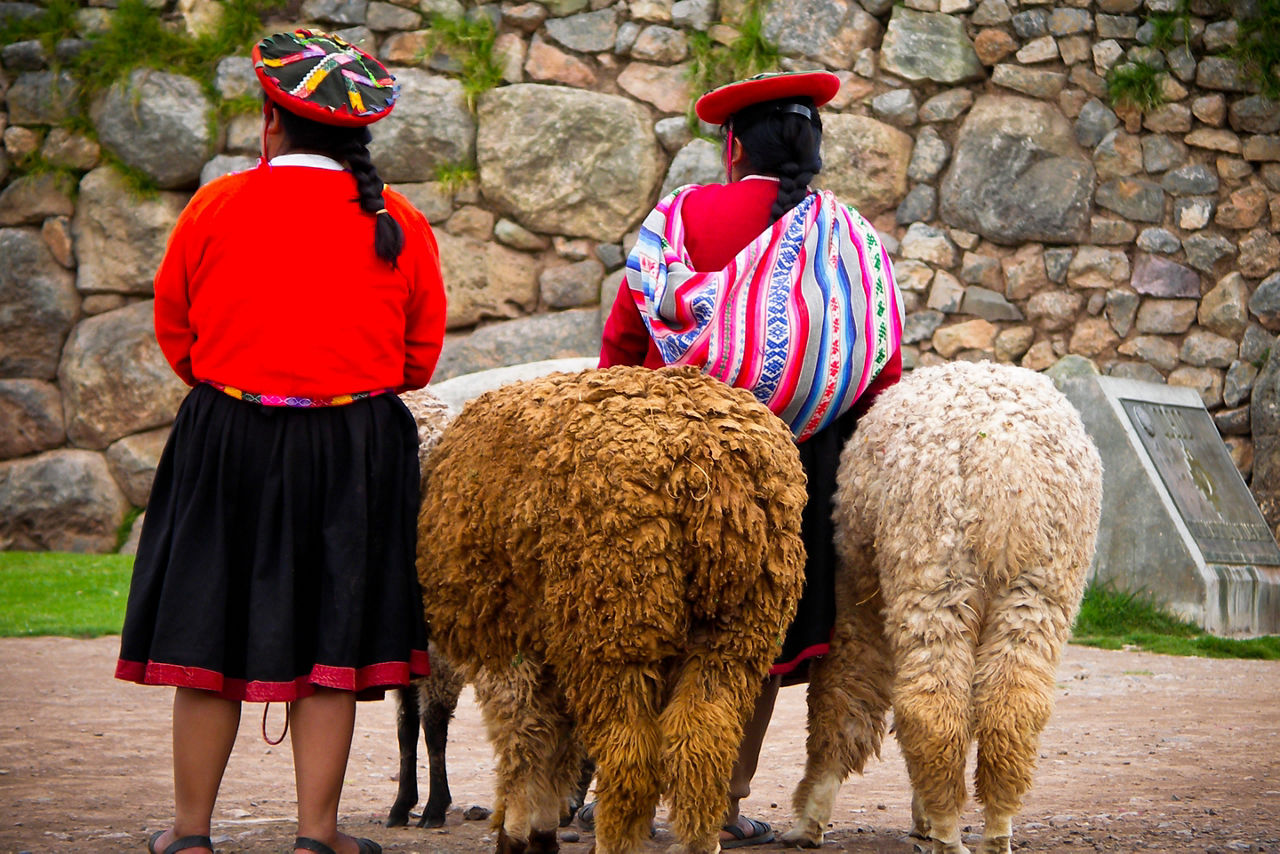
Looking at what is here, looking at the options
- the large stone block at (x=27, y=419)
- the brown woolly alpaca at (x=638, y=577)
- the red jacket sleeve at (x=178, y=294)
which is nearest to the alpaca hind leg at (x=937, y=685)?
the brown woolly alpaca at (x=638, y=577)

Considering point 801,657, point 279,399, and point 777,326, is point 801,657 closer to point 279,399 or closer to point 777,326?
point 777,326

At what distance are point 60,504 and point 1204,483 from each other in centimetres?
705

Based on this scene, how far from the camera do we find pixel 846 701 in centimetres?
301

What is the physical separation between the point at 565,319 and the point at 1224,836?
553 cm

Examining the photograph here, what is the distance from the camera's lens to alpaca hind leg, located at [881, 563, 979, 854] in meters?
2.60

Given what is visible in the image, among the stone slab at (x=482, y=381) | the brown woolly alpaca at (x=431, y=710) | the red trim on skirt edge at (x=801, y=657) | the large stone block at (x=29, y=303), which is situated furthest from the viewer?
the large stone block at (x=29, y=303)

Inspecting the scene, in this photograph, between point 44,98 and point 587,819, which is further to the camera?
point 44,98

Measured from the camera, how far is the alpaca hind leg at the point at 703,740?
2281mm

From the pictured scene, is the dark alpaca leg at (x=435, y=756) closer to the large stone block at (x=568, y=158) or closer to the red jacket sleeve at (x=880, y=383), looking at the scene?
the red jacket sleeve at (x=880, y=383)

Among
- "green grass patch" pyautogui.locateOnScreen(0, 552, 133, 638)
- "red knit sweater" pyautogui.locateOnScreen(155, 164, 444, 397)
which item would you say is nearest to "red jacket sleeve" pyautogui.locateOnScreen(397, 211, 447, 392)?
"red knit sweater" pyautogui.locateOnScreen(155, 164, 444, 397)

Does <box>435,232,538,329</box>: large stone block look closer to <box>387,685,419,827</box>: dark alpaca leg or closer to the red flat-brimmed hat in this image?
<box>387,685,419,827</box>: dark alpaca leg

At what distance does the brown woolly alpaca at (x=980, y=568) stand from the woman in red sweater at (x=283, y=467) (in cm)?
114

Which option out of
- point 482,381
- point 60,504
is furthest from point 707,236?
point 60,504

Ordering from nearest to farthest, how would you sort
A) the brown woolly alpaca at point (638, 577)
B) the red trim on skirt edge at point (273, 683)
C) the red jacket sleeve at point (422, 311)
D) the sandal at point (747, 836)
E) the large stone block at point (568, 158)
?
the brown woolly alpaca at point (638, 577) → the red trim on skirt edge at point (273, 683) → the red jacket sleeve at point (422, 311) → the sandal at point (747, 836) → the large stone block at point (568, 158)
